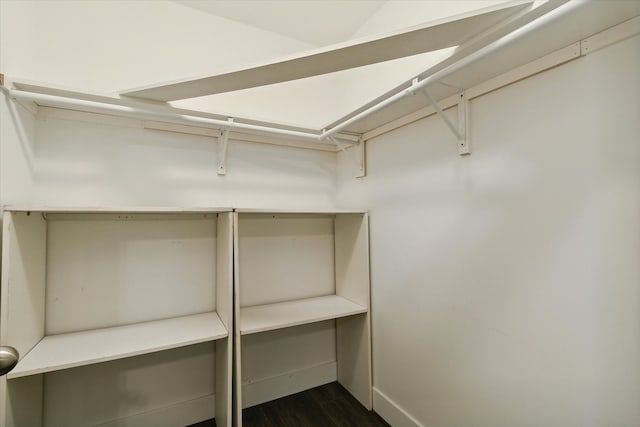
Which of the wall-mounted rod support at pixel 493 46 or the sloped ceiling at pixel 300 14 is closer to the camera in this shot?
the wall-mounted rod support at pixel 493 46

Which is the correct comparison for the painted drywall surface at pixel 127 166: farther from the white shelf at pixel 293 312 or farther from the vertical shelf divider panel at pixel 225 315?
the white shelf at pixel 293 312

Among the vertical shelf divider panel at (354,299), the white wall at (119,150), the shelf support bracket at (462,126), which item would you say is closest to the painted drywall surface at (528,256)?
the shelf support bracket at (462,126)

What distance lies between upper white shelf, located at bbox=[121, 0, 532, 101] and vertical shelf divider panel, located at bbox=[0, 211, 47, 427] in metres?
0.73

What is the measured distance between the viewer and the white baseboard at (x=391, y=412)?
5.03 feet

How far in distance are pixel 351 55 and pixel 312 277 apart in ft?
4.86

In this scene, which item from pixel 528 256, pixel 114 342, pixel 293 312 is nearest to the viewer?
pixel 528 256

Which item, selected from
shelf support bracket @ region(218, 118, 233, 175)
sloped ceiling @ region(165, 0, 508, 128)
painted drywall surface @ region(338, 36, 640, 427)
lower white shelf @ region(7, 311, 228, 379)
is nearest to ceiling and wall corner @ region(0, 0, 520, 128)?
sloped ceiling @ region(165, 0, 508, 128)

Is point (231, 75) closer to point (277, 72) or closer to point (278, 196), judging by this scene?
point (277, 72)

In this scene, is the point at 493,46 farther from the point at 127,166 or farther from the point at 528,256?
the point at 127,166

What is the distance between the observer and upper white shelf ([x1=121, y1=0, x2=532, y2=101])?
885 mm

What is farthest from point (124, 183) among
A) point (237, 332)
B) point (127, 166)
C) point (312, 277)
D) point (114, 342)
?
point (312, 277)

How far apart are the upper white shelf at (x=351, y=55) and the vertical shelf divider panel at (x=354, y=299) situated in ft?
3.14

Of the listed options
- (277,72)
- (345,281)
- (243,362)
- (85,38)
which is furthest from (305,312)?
(85,38)

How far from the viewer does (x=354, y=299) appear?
1934 mm
